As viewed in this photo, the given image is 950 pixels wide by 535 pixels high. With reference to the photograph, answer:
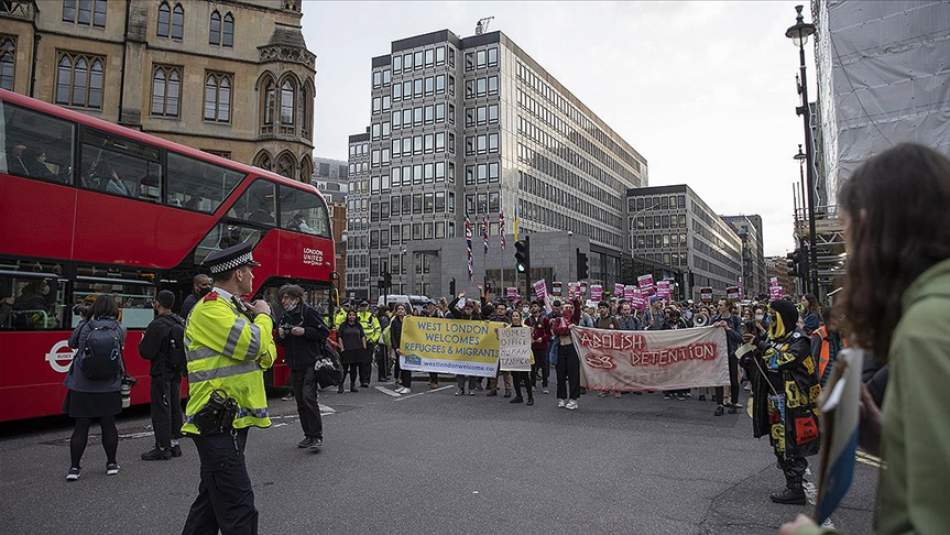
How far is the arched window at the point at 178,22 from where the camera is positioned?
29.7 meters

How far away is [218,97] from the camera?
30141 millimetres

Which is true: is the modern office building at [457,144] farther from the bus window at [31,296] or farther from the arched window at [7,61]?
the bus window at [31,296]

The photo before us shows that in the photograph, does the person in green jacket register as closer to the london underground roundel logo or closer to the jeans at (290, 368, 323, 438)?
the jeans at (290, 368, 323, 438)

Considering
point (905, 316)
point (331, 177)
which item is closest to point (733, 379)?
point (905, 316)

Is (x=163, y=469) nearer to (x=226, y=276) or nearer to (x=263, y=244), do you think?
(x=226, y=276)

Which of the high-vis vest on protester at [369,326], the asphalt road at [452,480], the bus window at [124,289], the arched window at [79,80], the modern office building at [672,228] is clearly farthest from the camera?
the modern office building at [672,228]

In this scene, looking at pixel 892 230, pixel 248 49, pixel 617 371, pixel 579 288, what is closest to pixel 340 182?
pixel 248 49

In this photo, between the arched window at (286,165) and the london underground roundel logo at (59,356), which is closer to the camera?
the london underground roundel logo at (59,356)

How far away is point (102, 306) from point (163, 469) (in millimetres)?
1997

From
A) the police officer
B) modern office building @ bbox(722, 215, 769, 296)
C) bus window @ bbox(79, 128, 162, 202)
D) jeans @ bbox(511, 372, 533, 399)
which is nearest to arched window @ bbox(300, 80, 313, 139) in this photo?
bus window @ bbox(79, 128, 162, 202)

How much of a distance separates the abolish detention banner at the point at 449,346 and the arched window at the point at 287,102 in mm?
19301

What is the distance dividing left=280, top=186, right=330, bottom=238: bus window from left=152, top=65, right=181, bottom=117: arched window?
64.7 feet

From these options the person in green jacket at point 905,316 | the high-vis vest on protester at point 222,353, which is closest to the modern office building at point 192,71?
the high-vis vest on protester at point 222,353

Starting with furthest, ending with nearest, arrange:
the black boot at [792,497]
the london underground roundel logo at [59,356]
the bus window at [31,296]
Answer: the london underground roundel logo at [59,356] < the bus window at [31,296] < the black boot at [792,497]
